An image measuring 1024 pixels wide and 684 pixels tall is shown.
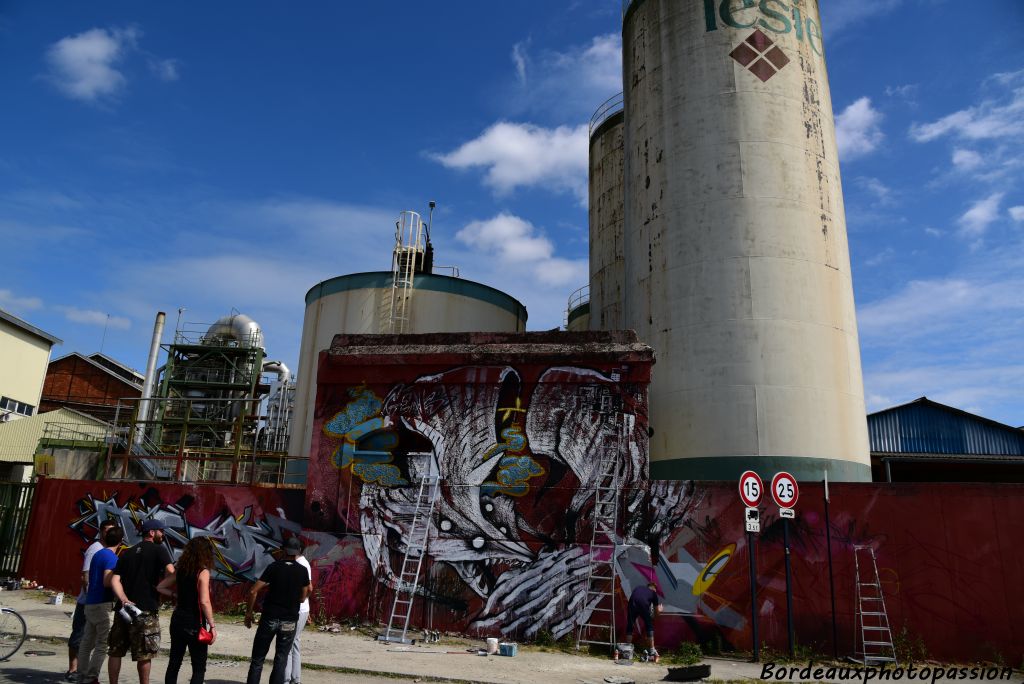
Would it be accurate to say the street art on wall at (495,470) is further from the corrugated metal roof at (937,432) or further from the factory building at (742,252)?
the corrugated metal roof at (937,432)

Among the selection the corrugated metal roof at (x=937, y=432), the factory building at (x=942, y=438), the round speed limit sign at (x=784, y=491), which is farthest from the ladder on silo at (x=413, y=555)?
the corrugated metal roof at (x=937, y=432)

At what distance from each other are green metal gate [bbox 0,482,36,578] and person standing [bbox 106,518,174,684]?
36.6 feet

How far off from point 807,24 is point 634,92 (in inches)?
195

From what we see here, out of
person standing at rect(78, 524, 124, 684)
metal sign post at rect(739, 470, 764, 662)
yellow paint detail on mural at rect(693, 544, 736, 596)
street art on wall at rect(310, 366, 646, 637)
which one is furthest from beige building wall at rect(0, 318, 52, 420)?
metal sign post at rect(739, 470, 764, 662)

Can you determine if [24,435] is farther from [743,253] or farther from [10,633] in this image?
[743,253]

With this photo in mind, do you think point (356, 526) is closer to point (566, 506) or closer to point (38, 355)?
point (566, 506)

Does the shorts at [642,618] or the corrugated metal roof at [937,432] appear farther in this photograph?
the corrugated metal roof at [937,432]

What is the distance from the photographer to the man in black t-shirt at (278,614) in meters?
6.91

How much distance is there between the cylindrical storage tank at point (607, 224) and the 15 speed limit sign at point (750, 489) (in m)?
12.4

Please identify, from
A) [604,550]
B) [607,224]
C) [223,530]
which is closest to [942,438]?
[607,224]

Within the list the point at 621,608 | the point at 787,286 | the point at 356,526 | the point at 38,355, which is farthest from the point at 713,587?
the point at 38,355

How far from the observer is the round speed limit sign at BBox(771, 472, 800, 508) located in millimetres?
10789

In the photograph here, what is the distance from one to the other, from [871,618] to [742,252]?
8697mm

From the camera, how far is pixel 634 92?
20359 millimetres
